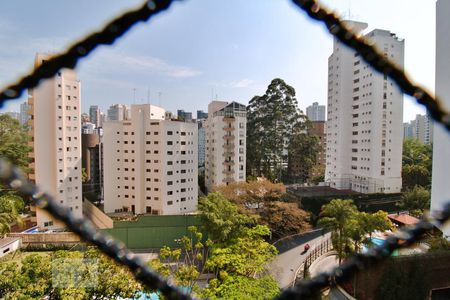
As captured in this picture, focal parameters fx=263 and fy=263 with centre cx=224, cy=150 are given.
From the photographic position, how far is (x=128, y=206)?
14234 millimetres

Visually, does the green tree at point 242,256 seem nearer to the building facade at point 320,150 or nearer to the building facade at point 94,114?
the building facade at point 320,150

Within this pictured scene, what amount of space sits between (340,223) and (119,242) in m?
8.39

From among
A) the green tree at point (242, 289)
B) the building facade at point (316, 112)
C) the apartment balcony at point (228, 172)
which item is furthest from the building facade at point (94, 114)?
the building facade at point (316, 112)

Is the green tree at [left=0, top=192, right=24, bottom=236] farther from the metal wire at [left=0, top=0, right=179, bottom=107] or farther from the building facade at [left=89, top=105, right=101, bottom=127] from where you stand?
the building facade at [left=89, top=105, right=101, bottom=127]

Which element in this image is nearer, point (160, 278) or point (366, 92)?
point (160, 278)

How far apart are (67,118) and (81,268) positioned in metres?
9.53

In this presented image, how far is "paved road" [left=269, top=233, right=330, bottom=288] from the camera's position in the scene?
8055 millimetres

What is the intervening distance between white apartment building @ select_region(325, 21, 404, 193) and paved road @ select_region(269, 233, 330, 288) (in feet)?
29.5

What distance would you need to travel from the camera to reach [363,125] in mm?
17750

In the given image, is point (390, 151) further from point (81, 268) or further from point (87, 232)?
point (87, 232)

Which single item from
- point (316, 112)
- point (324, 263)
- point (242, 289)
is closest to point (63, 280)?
point (242, 289)

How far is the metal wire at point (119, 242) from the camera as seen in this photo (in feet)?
1.43

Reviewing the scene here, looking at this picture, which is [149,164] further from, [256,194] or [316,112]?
[316,112]

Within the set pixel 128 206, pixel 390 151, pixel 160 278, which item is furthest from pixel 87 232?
pixel 390 151
